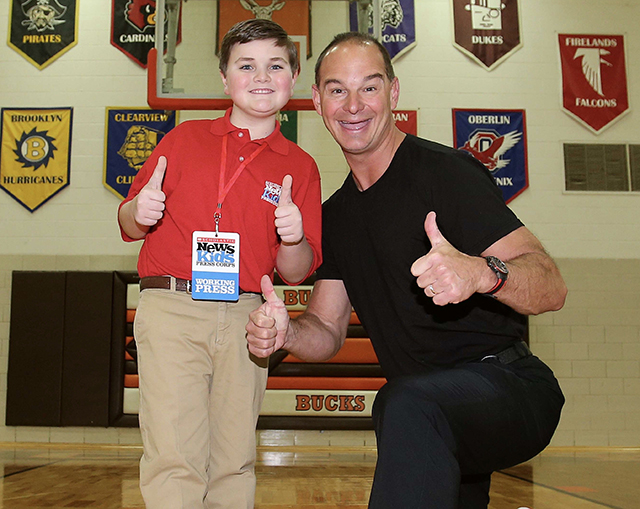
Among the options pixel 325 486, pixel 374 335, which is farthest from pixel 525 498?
pixel 374 335

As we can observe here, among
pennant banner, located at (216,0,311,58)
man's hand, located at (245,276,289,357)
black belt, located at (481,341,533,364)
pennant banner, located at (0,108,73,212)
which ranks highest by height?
pennant banner, located at (216,0,311,58)

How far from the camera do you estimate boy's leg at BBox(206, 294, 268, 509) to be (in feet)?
6.28

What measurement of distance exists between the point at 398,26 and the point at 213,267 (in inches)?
210

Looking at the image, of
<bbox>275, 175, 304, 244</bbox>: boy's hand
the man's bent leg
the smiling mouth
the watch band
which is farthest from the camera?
the smiling mouth

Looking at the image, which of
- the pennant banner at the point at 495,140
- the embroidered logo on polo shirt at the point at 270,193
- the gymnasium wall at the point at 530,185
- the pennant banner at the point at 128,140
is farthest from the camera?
the pennant banner at the point at 495,140

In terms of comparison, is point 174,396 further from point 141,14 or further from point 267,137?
point 141,14

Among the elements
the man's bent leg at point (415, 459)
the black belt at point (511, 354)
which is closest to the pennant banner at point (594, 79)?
the black belt at point (511, 354)

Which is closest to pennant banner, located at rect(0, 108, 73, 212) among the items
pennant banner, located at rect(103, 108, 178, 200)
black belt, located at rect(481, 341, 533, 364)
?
pennant banner, located at rect(103, 108, 178, 200)

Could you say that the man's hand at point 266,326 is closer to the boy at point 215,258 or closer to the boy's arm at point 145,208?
the boy at point 215,258

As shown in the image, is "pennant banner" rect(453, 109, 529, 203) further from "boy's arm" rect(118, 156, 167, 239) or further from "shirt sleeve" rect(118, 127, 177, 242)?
"boy's arm" rect(118, 156, 167, 239)

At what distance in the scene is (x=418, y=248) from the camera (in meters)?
1.76

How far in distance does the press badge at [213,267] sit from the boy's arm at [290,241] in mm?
Answer: 174

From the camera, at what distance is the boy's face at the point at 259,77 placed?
2033 mm

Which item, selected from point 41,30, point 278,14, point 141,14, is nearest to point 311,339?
point 278,14
